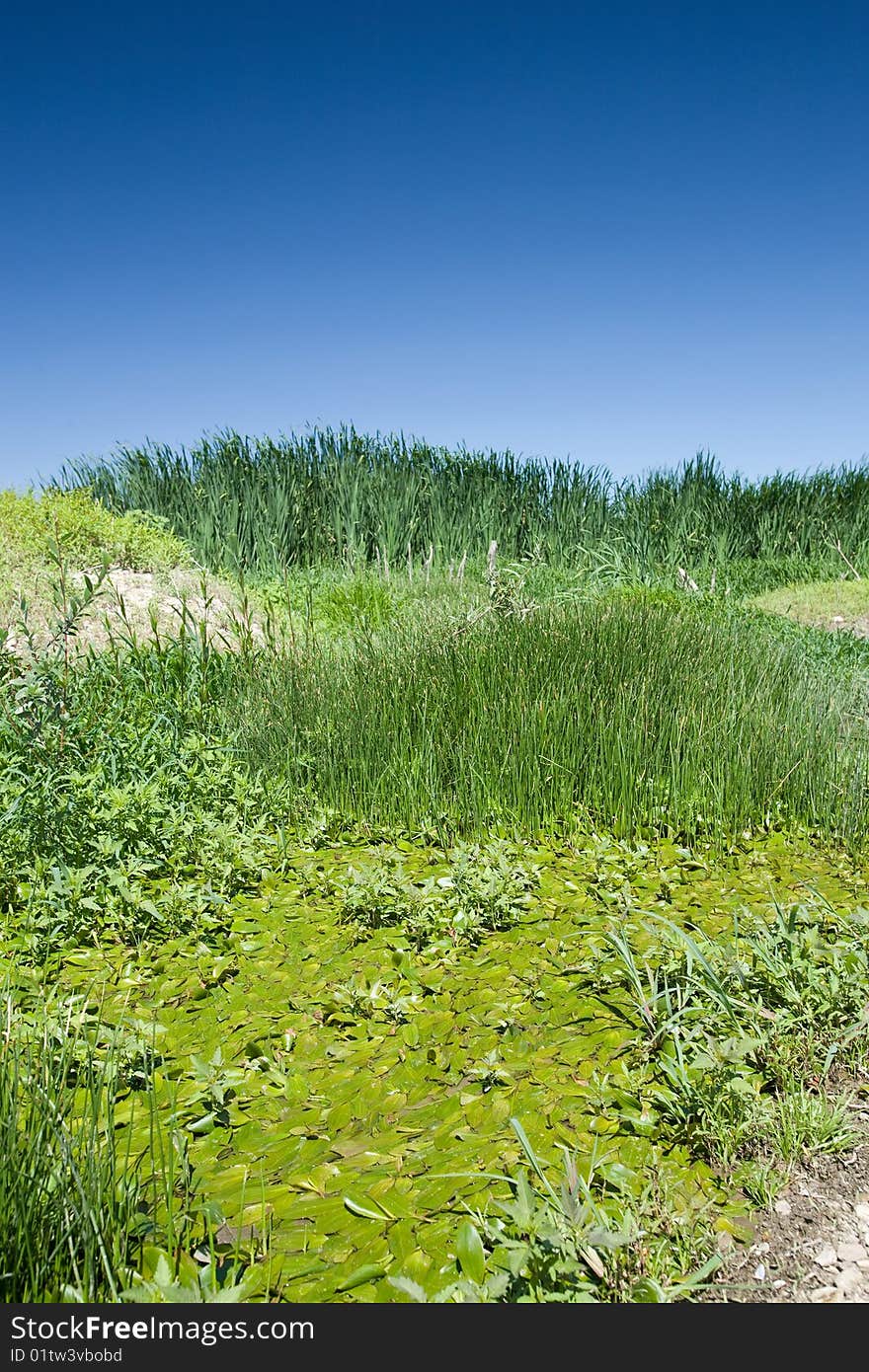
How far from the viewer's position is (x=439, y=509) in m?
12.6

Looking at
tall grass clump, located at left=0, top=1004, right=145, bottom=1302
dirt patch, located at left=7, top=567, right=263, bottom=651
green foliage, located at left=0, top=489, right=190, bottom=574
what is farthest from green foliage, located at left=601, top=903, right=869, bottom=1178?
green foliage, located at left=0, top=489, right=190, bottom=574

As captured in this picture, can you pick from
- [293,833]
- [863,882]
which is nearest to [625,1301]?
[863,882]

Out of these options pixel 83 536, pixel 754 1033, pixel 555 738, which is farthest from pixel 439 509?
pixel 754 1033

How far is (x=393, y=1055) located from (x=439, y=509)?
10357 millimetres

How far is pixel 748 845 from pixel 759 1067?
2.05 meters

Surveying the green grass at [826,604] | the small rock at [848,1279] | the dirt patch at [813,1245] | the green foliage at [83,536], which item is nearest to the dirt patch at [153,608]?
the green foliage at [83,536]

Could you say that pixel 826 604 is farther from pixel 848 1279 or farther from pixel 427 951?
pixel 848 1279

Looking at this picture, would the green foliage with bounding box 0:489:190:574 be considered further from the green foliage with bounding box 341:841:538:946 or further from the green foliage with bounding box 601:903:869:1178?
the green foliage with bounding box 601:903:869:1178

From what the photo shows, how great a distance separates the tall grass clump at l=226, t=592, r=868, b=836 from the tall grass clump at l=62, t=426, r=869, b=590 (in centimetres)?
592

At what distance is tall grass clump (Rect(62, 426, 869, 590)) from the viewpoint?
484 inches

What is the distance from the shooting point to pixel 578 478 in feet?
44.8

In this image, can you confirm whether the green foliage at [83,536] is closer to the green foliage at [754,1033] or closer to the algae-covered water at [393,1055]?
the algae-covered water at [393,1055]

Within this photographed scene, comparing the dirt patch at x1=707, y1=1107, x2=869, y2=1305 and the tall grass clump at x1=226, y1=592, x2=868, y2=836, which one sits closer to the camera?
the dirt patch at x1=707, y1=1107, x2=869, y2=1305
